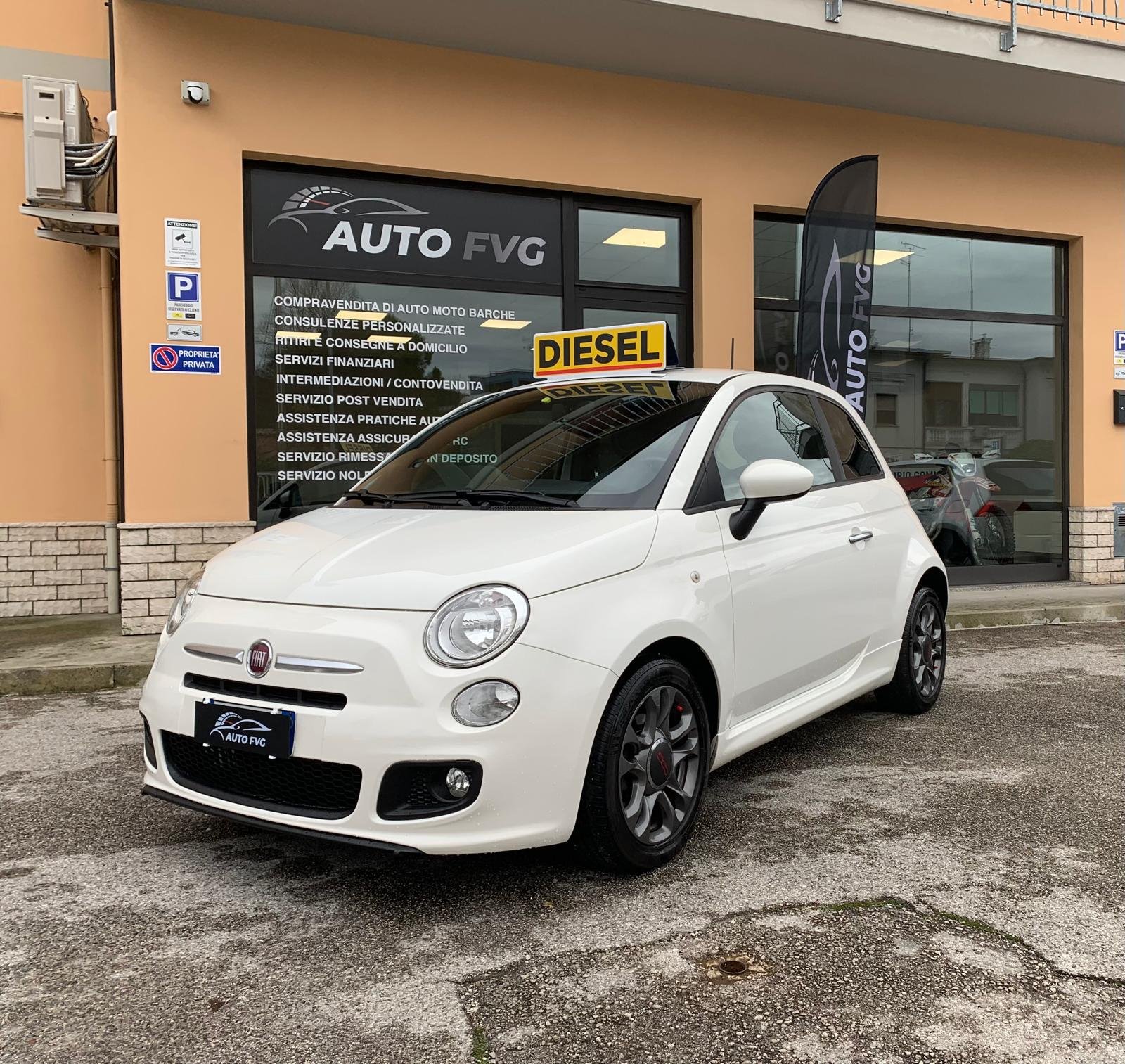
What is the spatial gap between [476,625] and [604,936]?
2.91 ft

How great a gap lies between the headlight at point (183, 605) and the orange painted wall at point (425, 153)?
417 cm

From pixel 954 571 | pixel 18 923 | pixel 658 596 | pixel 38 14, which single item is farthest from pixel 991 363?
pixel 18 923

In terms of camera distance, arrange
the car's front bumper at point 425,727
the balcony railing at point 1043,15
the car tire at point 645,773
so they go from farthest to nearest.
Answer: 1. the balcony railing at point 1043,15
2. the car tire at point 645,773
3. the car's front bumper at point 425,727

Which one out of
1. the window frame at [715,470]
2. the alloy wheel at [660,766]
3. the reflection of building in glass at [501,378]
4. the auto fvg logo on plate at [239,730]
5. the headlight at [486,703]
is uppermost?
the reflection of building in glass at [501,378]

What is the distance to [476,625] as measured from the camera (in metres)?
2.64

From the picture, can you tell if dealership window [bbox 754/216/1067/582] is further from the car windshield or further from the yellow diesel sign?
the car windshield

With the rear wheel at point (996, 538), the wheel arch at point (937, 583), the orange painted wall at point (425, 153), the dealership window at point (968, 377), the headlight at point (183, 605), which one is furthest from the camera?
the rear wheel at point (996, 538)

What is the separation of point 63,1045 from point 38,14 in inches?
343

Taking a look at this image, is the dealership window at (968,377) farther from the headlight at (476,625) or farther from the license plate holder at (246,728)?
the license plate holder at (246,728)

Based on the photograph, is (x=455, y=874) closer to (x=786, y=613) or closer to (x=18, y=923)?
(x=18, y=923)

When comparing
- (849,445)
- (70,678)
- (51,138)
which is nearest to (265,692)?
(849,445)

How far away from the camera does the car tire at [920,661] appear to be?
15.8 ft

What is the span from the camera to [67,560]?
8227 mm

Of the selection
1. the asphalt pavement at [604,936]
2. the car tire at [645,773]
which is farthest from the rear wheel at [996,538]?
the car tire at [645,773]
